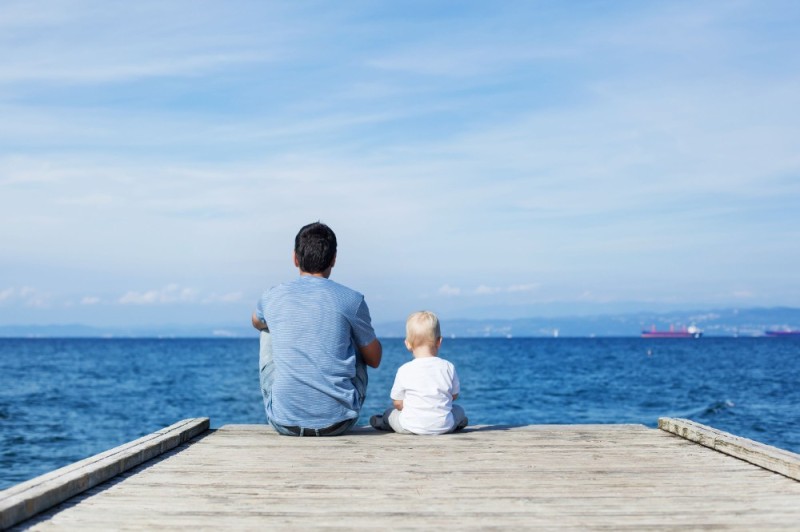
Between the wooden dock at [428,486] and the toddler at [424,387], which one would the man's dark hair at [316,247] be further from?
the wooden dock at [428,486]

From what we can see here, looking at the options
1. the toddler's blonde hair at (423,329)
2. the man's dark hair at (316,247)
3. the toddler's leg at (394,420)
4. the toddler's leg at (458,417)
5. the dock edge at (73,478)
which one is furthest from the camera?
the toddler's leg at (458,417)

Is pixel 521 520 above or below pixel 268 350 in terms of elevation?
below

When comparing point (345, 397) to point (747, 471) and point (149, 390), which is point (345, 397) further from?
point (149, 390)

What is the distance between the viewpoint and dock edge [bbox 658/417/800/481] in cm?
460

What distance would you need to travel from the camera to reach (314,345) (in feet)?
19.0

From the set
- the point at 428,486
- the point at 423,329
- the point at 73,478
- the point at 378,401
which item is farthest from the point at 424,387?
the point at 378,401

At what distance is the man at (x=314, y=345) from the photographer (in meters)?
5.80

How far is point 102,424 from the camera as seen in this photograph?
77.0 feet

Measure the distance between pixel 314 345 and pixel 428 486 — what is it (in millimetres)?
1794

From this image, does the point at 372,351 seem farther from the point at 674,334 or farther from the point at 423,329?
the point at 674,334

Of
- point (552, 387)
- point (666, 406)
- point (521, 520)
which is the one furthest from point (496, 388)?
point (521, 520)

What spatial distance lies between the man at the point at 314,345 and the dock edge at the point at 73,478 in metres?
0.80

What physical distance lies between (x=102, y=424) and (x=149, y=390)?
43.6ft

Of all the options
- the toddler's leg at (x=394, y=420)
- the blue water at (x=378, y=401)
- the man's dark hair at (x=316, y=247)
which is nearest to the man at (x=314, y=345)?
the man's dark hair at (x=316, y=247)
